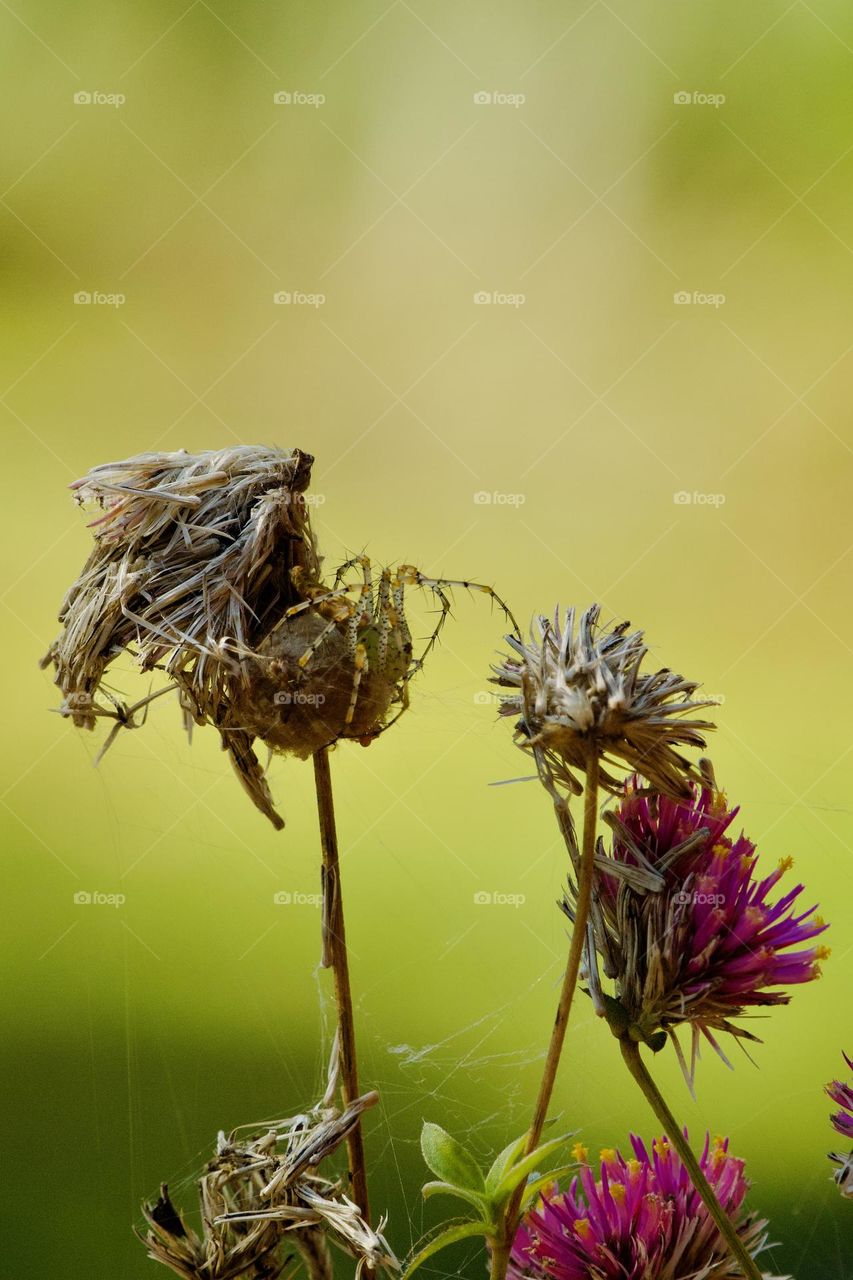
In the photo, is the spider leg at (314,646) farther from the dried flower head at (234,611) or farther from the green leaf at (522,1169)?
the green leaf at (522,1169)

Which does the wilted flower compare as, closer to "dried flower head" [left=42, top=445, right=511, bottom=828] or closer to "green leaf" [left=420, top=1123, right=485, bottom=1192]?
"dried flower head" [left=42, top=445, right=511, bottom=828]

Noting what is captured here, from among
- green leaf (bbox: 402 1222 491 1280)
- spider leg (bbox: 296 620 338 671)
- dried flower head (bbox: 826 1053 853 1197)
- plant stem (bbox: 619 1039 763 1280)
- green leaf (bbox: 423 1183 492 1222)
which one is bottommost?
green leaf (bbox: 402 1222 491 1280)

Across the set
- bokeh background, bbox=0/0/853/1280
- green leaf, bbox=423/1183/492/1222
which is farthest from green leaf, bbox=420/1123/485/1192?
bokeh background, bbox=0/0/853/1280

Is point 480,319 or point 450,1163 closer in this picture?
point 450,1163

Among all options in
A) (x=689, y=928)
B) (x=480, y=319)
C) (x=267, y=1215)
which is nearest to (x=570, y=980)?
(x=689, y=928)

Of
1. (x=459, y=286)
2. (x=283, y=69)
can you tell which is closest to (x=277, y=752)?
(x=459, y=286)

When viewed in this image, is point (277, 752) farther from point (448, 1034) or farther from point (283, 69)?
point (283, 69)

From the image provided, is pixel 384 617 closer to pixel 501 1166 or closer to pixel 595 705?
pixel 595 705

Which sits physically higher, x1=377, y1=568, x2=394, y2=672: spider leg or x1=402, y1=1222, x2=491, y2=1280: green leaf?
x1=377, y1=568, x2=394, y2=672: spider leg
